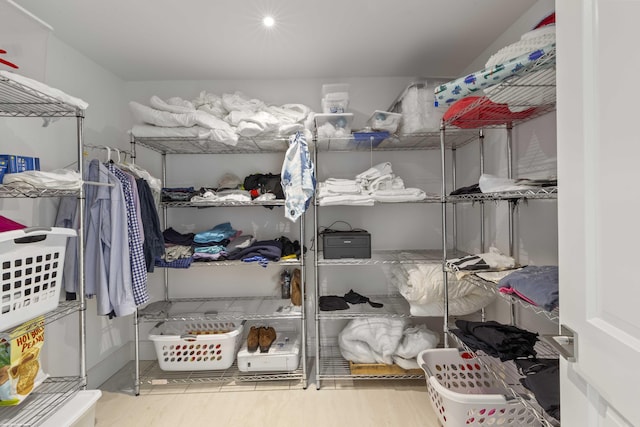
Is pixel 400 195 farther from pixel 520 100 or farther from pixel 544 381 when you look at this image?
pixel 544 381

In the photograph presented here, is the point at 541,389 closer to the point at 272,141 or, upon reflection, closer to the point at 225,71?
the point at 272,141

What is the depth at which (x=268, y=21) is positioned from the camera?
1.76 meters

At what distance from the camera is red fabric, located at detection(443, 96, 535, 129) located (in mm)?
1515

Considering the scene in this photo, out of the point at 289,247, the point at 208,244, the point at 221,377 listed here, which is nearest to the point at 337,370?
the point at 221,377

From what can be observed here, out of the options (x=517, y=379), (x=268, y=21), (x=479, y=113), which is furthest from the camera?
(x=268, y=21)

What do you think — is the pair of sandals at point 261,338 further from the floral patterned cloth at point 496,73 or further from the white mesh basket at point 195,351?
the floral patterned cloth at point 496,73

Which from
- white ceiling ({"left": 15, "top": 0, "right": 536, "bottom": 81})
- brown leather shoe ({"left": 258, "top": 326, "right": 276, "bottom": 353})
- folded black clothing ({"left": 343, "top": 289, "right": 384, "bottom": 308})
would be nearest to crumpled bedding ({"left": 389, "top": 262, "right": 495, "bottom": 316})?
folded black clothing ({"left": 343, "top": 289, "right": 384, "bottom": 308})

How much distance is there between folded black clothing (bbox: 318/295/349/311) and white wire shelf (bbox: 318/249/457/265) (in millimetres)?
334

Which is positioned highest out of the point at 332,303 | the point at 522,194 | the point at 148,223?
the point at 522,194

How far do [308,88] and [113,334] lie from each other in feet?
8.24

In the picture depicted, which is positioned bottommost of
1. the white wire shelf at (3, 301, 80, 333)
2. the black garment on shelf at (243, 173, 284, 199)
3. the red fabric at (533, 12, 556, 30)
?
the white wire shelf at (3, 301, 80, 333)

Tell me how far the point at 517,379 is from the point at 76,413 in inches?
79.1

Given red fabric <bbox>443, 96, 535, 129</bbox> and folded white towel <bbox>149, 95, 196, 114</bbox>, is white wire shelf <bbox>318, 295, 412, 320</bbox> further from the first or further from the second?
folded white towel <bbox>149, 95, 196, 114</bbox>

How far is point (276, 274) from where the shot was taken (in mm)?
2574
